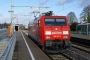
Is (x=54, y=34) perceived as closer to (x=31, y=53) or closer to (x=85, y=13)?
(x=31, y=53)

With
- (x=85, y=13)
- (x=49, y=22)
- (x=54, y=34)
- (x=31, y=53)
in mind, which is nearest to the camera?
(x=31, y=53)

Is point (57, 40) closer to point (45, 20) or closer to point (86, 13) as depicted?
point (45, 20)

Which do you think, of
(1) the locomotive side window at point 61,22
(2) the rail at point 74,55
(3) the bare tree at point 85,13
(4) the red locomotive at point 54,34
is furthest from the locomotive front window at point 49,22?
(3) the bare tree at point 85,13

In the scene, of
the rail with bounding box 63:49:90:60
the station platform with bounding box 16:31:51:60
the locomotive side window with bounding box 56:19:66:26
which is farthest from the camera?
the locomotive side window with bounding box 56:19:66:26

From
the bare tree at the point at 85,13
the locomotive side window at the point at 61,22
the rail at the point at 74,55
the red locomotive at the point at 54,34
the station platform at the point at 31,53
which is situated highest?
the bare tree at the point at 85,13

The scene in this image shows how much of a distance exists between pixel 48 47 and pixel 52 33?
125 cm

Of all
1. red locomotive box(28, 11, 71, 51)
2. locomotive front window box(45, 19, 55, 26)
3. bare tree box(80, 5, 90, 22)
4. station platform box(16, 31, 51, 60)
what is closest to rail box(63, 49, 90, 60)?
red locomotive box(28, 11, 71, 51)

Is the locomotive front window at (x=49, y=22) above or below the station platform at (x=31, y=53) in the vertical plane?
above

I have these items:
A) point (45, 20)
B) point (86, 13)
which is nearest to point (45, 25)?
point (45, 20)

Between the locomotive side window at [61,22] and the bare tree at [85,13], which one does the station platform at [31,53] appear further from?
the bare tree at [85,13]

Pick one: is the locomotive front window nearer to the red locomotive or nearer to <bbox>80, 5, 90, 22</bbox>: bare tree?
the red locomotive

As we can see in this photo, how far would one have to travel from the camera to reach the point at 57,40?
1741 cm

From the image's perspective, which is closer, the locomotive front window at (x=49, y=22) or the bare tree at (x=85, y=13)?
the locomotive front window at (x=49, y=22)

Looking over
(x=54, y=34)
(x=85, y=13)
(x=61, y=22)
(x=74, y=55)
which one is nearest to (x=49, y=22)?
(x=61, y=22)
